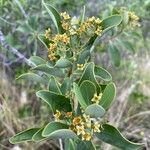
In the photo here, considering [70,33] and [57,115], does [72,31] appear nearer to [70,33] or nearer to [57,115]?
[70,33]

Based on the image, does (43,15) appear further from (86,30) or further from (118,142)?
(118,142)

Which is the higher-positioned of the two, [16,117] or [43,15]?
[43,15]

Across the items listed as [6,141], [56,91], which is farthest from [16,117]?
[56,91]

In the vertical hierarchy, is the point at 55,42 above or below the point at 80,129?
→ above

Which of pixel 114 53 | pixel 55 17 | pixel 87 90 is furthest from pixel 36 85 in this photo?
pixel 87 90

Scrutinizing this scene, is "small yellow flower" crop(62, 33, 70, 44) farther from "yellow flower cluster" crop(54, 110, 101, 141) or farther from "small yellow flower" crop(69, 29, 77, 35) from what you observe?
"yellow flower cluster" crop(54, 110, 101, 141)

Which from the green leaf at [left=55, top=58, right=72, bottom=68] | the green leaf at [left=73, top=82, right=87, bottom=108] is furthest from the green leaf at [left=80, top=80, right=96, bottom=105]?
the green leaf at [left=55, top=58, right=72, bottom=68]
